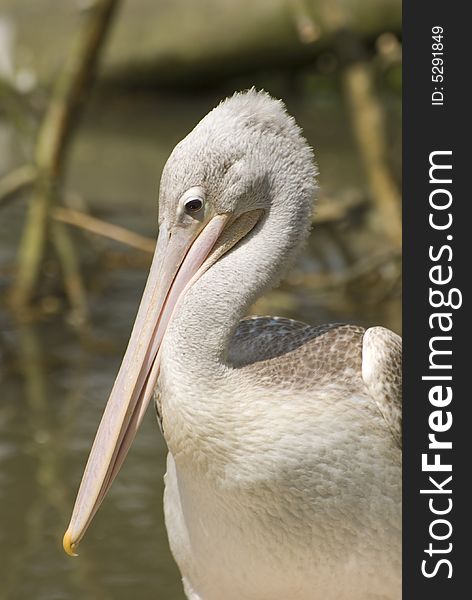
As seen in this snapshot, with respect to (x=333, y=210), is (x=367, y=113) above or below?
above

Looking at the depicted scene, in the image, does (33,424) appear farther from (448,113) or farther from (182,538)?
(448,113)

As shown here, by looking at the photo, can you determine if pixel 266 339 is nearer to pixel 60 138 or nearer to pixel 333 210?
pixel 60 138

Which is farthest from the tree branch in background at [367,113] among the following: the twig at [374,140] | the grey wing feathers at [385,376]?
the grey wing feathers at [385,376]

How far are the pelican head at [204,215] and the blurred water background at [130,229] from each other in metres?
1.36

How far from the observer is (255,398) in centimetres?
364

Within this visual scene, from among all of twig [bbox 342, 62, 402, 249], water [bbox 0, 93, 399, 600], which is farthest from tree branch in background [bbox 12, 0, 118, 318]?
twig [bbox 342, 62, 402, 249]

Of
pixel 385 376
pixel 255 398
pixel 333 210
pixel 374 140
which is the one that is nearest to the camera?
pixel 255 398

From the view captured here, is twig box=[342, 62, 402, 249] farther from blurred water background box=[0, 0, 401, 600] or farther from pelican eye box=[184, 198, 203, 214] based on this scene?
pelican eye box=[184, 198, 203, 214]

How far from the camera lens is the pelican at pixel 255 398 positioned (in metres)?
3.63

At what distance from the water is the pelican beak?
4.30 feet

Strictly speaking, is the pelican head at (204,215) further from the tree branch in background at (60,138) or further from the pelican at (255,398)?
the tree branch in background at (60,138)

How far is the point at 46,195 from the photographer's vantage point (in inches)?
283

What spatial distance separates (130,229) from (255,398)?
5.53 metres

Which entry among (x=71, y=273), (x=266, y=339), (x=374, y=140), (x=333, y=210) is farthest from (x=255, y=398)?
(x=333, y=210)
